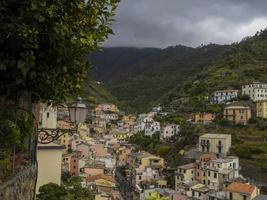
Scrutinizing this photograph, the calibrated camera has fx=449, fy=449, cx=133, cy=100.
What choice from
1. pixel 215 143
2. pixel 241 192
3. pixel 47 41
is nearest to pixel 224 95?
pixel 215 143

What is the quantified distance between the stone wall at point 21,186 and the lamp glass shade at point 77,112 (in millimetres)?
2963

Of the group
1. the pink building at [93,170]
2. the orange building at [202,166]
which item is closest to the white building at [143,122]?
the orange building at [202,166]

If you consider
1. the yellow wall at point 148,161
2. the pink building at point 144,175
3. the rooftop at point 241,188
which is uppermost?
the yellow wall at point 148,161

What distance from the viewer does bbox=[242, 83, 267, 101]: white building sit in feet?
281

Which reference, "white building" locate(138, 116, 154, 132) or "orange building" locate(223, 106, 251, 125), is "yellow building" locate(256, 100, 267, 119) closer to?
"orange building" locate(223, 106, 251, 125)

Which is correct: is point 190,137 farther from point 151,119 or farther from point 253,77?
point 253,77

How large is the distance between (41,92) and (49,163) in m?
31.0

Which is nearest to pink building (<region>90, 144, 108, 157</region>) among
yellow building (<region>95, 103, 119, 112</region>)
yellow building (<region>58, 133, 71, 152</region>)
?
yellow building (<region>58, 133, 71, 152</region>)

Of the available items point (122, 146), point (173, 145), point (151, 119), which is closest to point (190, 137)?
point (173, 145)

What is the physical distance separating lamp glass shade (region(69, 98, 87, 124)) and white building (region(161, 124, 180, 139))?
69.0m

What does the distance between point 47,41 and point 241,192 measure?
42566mm

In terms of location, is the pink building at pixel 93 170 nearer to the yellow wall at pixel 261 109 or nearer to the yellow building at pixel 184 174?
the yellow building at pixel 184 174

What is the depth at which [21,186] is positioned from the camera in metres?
5.52

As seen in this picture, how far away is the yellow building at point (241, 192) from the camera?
44.1m
